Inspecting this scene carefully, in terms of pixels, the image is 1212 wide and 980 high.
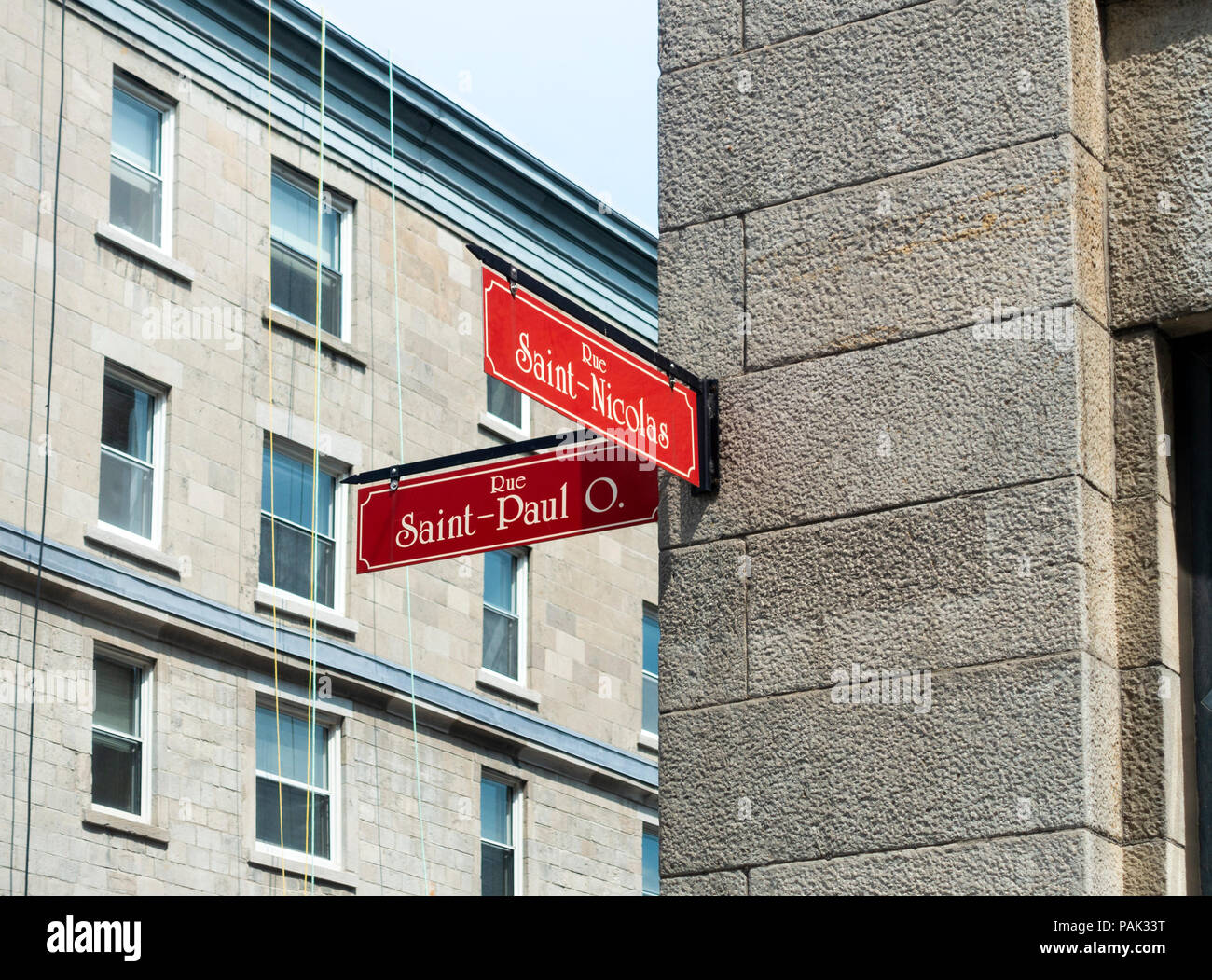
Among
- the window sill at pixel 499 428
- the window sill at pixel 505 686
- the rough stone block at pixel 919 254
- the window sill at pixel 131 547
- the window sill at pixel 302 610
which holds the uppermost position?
the window sill at pixel 499 428

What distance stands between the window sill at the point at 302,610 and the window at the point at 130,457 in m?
1.71

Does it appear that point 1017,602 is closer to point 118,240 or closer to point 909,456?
point 909,456

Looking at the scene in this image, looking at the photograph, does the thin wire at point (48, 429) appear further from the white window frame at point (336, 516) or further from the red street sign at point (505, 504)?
the red street sign at point (505, 504)

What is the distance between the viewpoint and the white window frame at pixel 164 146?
2508 centimetres

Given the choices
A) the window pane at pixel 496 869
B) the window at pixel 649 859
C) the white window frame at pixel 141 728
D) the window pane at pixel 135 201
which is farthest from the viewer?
the window at pixel 649 859

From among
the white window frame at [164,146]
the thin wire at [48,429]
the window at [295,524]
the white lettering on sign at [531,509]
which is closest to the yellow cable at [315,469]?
the window at [295,524]

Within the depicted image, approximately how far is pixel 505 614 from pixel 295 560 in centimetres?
421

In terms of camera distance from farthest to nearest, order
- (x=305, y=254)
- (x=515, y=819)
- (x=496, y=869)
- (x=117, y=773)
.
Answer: (x=515, y=819) < (x=496, y=869) < (x=305, y=254) < (x=117, y=773)

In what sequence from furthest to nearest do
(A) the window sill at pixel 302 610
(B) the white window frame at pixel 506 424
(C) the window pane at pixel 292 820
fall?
(B) the white window frame at pixel 506 424 → (A) the window sill at pixel 302 610 → (C) the window pane at pixel 292 820

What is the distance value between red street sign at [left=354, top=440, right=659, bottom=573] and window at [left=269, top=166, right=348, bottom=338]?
53.5 feet

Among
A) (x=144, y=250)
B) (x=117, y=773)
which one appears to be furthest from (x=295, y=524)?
(x=117, y=773)

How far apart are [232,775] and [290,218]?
7110mm

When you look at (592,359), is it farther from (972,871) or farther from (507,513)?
(972,871)

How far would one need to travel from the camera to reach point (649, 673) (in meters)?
32.4
